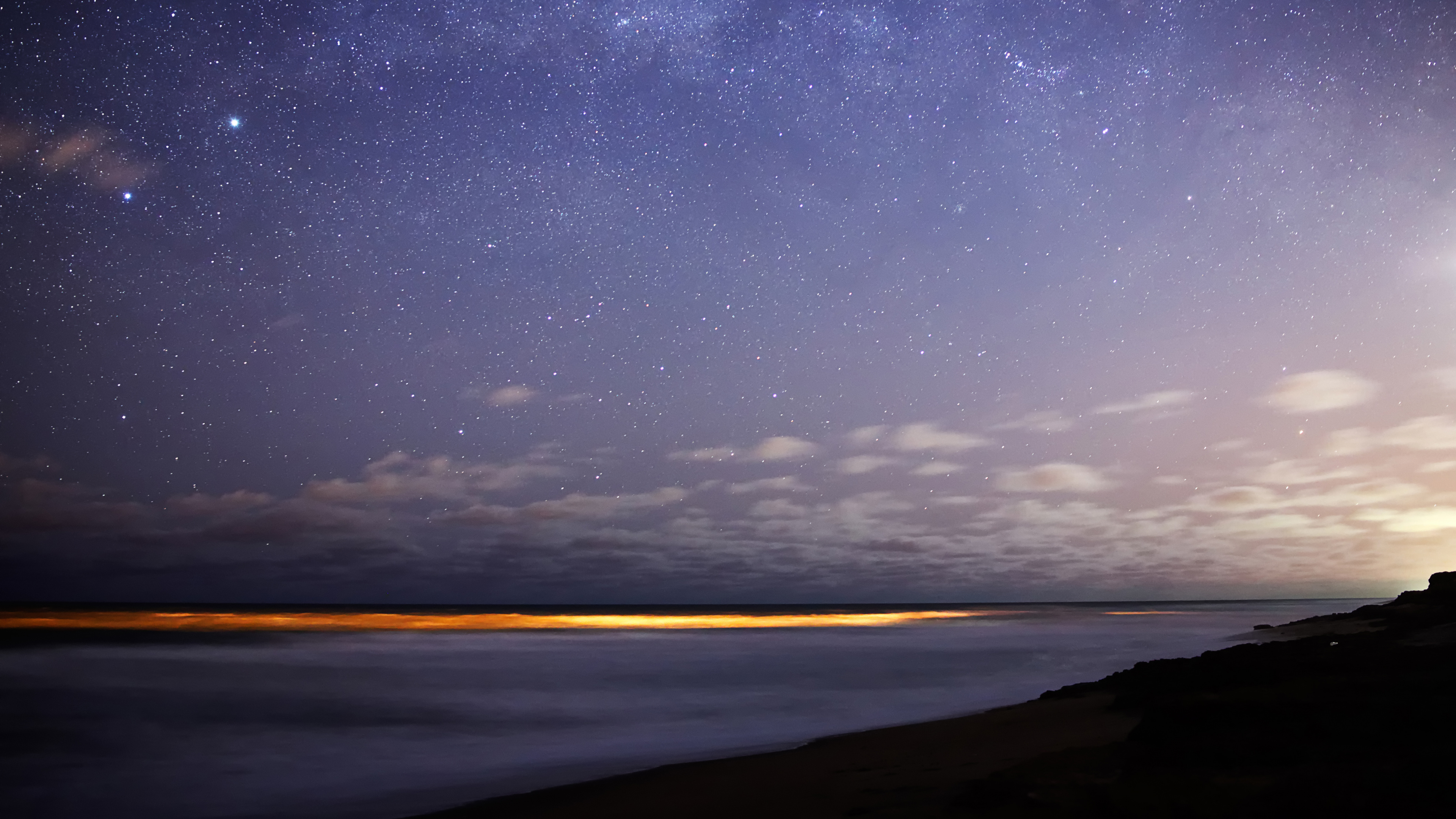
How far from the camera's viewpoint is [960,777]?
7.89m

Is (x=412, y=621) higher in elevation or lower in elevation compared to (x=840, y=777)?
lower

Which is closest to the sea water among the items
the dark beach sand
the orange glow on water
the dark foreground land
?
the dark beach sand

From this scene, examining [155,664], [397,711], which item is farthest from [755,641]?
[397,711]

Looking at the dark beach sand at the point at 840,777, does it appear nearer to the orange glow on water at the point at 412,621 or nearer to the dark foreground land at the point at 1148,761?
the dark foreground land at the point at 1148,761

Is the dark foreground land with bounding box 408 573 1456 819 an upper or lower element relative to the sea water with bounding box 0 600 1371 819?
upper

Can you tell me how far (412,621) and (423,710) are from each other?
241 feet

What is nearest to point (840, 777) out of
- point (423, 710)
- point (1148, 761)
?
point (1148, 761)

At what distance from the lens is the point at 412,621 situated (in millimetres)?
87500

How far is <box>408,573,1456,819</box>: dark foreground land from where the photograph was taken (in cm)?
570

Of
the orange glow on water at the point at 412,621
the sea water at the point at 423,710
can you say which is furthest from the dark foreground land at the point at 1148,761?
the orange glow on water at the point at 412,621

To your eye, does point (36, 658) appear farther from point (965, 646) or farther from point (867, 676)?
point (965, 646)

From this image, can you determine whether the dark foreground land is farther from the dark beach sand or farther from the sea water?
the sea water

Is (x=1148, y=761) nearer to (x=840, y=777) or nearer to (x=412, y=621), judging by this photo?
(x=840, y=777)

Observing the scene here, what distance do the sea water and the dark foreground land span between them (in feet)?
7.92
